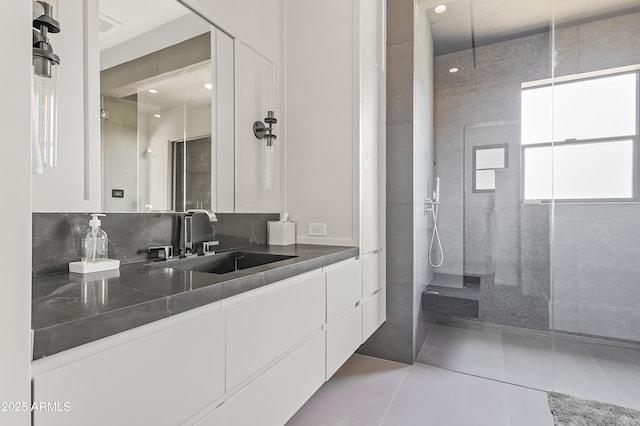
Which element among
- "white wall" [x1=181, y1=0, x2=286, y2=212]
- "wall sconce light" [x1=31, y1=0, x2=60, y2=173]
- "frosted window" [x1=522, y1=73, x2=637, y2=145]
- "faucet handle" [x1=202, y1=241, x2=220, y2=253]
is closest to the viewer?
"wall sconce light" [x1=31, y1=0, x2=60, y2=173]

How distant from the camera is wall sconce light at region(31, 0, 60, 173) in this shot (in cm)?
87

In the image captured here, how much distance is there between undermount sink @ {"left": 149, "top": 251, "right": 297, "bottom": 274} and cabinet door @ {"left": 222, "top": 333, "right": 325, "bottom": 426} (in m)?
0.47

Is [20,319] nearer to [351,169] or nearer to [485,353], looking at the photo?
[351,169]

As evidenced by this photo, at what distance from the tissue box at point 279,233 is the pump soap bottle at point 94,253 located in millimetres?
1000

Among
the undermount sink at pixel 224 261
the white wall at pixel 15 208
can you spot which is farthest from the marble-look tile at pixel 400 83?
the white wall at pixel 15 208

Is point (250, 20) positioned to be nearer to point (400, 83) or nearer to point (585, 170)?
point (400, 83)

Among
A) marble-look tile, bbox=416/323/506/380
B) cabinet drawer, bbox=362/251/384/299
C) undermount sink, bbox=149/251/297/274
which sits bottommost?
marble-look tile, bbox=416/323/506/380

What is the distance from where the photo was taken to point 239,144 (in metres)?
1.92

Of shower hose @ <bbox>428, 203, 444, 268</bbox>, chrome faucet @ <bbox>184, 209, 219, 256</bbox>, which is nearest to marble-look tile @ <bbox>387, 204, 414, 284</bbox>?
shower hose @ <bbox>428, 203, 444, 268</bbox>

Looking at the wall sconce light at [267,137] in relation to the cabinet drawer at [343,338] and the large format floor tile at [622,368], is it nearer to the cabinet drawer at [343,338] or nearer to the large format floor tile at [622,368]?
the cabinet drawer at [343,338]

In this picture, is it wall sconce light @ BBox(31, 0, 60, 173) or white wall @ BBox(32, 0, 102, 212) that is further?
white wall @ BBox(32, 0, 102, 212)

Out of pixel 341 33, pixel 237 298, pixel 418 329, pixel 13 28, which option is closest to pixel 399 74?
pixel 341 33

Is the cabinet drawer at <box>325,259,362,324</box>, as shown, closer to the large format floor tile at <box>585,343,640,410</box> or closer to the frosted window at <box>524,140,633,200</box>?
the frosted window at <box>524,140,633,200</box>

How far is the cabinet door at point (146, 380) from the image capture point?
61cm
